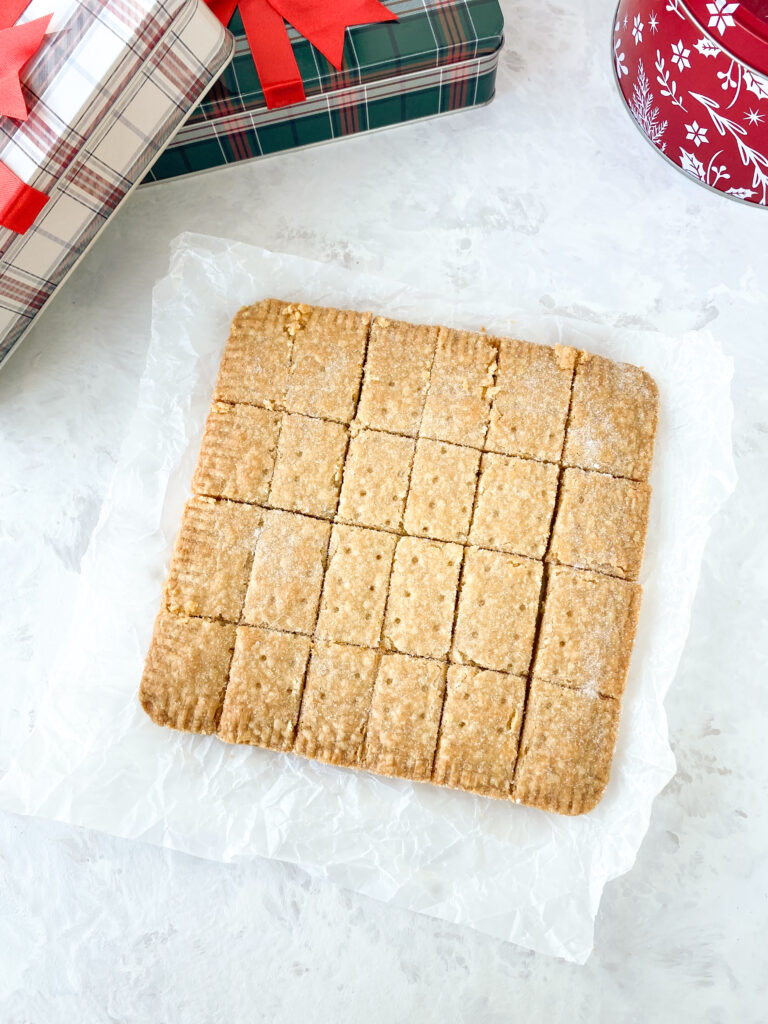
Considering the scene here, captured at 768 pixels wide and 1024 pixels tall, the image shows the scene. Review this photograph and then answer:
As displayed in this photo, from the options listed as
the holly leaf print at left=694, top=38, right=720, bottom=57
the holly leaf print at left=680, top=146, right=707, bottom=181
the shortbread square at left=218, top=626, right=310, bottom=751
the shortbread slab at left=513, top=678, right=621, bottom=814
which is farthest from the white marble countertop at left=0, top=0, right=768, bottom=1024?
the holly leaf print at left=694, top=38, right=720, bottom=57

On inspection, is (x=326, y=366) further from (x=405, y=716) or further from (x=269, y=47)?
(x=405, y=716)

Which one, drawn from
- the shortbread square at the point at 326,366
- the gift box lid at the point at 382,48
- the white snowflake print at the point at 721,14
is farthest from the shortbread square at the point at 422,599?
the white snowflake print at the point at 721,14

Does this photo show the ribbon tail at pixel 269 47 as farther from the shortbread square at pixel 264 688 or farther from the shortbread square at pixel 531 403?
the shortbread square at pixel 264 688

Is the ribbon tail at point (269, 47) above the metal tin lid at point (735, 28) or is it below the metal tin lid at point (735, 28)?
above

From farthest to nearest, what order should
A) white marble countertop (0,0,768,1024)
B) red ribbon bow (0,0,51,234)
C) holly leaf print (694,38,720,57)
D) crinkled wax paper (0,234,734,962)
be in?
1. white marble countertop (0,0,768,1024)
2. crinkled wax paper (0,234,734,962)
3. holly leaf print (694,38,720,57)
4. red ribbon bow (0,0,51,234)

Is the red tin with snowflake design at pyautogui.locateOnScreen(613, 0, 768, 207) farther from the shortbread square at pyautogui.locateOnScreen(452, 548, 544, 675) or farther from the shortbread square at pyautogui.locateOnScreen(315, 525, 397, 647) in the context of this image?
the shortbread square at pyautogui.locateOnScreen(315, 525, 397, 647)

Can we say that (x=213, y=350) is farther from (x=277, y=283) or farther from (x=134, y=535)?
(x=134, y=535)
